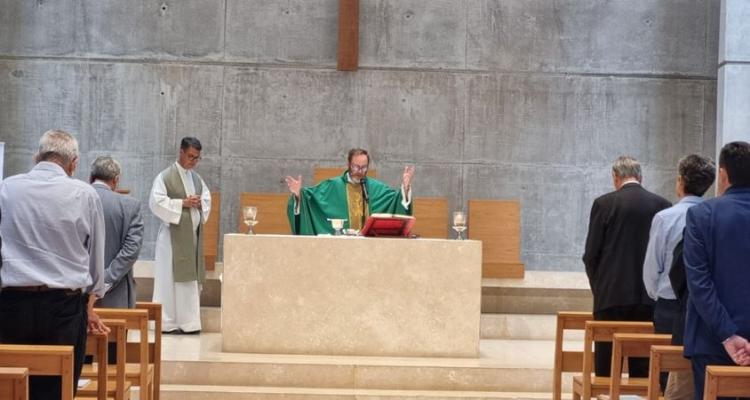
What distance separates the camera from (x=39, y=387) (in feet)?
13.3

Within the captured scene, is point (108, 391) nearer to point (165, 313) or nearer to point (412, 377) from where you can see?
point (412, 377)

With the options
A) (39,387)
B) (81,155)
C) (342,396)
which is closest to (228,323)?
(342,396)

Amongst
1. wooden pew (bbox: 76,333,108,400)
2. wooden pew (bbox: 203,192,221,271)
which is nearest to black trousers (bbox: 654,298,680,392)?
wooden pew (bbox: 76,333,108,400)

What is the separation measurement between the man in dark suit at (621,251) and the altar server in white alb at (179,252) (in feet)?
11.1

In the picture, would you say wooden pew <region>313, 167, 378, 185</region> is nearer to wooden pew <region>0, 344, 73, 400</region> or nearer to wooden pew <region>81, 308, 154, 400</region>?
wooden pew <region>81, 308, 154, 400</region>

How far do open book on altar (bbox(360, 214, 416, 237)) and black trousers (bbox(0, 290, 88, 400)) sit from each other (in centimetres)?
302

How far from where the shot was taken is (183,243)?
8023mm

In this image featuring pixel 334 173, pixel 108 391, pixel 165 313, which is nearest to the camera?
pixel 108 391

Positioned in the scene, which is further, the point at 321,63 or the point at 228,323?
the point at 321,63

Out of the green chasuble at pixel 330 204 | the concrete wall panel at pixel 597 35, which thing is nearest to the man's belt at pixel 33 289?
the green chasuble at pixel 330 204

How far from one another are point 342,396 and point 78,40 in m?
5.14

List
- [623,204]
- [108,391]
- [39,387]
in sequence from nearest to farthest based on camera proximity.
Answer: [39,387] < [108,391] < [623,204]

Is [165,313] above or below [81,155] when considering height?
below

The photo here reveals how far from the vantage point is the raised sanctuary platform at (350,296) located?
22.5ft
